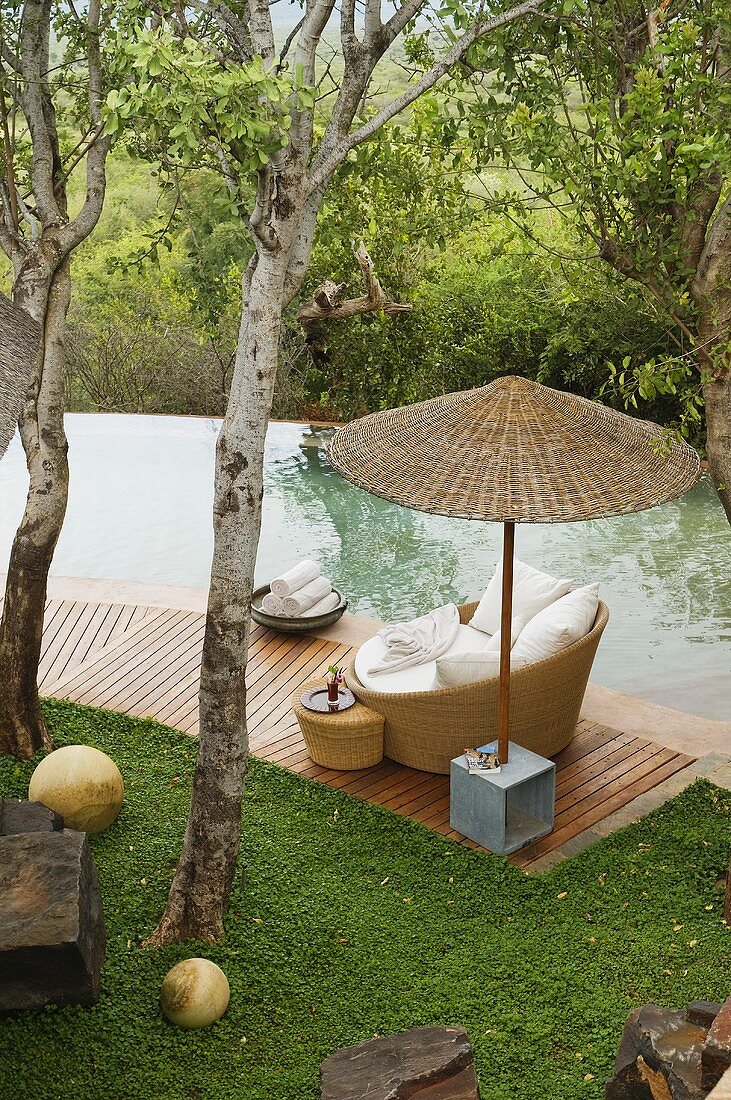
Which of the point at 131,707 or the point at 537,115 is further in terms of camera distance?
the point at 131,707

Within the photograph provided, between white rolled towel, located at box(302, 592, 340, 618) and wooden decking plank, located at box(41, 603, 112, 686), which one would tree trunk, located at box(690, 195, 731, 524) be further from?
wooden decking plank, located at box(41, 603, 112, 686)

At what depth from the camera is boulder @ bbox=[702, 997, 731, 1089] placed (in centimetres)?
160

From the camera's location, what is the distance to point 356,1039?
3.62m

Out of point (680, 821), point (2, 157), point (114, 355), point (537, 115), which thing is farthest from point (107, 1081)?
point (114, 355)

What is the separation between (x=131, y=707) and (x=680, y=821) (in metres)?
3.13

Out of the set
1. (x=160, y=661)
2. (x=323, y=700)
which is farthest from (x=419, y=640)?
(x=160, y=661)

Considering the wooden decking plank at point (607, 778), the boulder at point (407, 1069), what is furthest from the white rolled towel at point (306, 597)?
the boulder at point (407, 1069)

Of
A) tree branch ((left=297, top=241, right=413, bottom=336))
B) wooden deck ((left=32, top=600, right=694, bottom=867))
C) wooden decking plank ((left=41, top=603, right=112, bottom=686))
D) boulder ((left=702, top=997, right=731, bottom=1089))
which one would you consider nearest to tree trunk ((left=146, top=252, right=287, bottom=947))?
wooden deck ((left=32, top=600, right=694, bottom=867))

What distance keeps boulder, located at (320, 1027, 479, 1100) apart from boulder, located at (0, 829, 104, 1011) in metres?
1.02

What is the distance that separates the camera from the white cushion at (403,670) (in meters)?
5.54

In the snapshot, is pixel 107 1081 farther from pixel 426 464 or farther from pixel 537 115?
pixel 537 115

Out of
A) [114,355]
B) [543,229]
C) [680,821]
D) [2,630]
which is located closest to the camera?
[680,821]

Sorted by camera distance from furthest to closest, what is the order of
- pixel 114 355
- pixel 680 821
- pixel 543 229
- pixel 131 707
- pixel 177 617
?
pixel 543 229 → pixel 114 355 → pixel 177 617 → pixel 131 707 → pixel 680 821

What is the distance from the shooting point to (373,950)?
410cm
